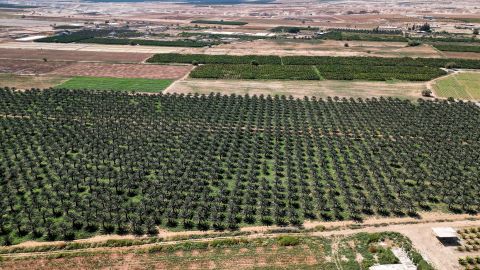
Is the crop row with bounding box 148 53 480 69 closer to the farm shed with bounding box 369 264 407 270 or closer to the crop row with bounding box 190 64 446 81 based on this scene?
the crop row with bounding box 190 64 446 81

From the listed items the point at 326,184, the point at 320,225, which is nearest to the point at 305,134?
the point at 326,184

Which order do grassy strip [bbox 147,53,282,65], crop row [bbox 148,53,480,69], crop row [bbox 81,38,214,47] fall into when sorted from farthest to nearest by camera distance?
crop row [bbox 81,38,214,47], grassy strip [bbox 147,53,282,65], crop row [bbox 148,53,480,69]

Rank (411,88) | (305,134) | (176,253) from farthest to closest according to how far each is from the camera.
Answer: (411,88) < (305,134) < (176,253)

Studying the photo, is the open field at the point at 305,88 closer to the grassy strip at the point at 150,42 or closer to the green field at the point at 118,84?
the green field at the point at 118,84

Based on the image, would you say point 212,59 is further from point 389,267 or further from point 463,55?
point 389,267

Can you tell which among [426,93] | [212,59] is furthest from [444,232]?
[212,59]

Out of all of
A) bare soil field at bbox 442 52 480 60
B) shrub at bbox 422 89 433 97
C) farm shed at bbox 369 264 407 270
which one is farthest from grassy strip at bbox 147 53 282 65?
farm shed at bbox 369 264 407 270

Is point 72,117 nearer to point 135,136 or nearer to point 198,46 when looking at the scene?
point 135,136
